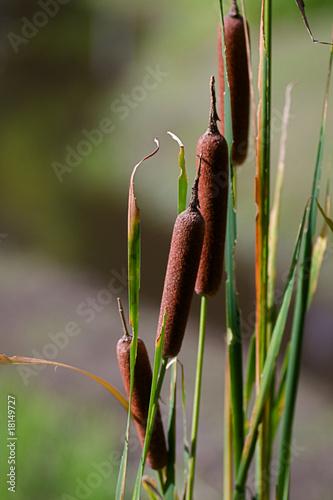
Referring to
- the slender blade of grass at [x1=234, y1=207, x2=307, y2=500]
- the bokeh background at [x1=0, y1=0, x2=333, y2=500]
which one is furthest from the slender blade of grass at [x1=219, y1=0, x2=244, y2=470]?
the bokeh background at [x1=0, y1=0, x2=333, y2=500]

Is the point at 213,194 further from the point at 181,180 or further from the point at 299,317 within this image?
the point at 299,317

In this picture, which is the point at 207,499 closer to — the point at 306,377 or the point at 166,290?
the point at 306,377

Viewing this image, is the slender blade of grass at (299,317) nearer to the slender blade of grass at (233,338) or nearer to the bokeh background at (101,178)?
the slender blade of grass at (233,338)

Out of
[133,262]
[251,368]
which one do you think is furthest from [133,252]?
[251,368]

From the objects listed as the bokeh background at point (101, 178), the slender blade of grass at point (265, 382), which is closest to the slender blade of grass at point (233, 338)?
the slender blade of grass at point (265, 382)

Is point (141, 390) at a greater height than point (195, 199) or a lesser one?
lesser

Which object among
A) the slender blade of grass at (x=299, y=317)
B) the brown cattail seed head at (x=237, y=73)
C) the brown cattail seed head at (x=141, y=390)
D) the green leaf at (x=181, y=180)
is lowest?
the brown cattail seed head at (x=141, y=390)

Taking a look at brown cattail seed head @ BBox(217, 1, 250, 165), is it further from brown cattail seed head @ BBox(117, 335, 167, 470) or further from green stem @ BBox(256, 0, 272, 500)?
brown cattail seed head @ BBox(117, 335, 167, 470)
